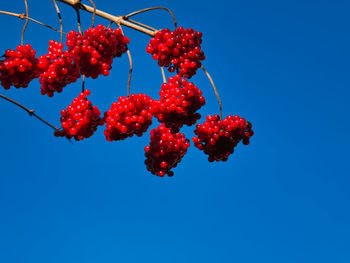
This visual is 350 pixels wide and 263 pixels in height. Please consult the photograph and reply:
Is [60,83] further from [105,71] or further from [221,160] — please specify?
[221,160]

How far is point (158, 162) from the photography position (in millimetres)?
4027

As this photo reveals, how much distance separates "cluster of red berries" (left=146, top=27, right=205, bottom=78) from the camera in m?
3.46

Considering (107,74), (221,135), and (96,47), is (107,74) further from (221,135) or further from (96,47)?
(221,135)

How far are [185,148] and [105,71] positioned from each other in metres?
0.96

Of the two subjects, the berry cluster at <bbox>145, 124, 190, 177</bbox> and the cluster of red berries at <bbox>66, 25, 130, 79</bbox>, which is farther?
the berry cluster at <bbox>145, 124, 190, 177</bbox>

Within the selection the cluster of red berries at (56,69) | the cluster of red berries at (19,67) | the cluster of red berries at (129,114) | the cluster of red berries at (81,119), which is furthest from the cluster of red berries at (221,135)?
the cluster of red berries at (19,67)

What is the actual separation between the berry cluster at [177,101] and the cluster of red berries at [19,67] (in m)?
0.95

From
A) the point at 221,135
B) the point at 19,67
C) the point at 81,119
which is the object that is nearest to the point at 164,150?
the point at 221,135

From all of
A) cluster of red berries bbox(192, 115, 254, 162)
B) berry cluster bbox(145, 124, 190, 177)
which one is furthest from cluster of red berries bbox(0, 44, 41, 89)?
cluster of red berries bbox(192, 115, 254, 162)

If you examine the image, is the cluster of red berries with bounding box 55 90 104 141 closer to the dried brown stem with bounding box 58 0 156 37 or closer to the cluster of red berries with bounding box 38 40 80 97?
the cluster of red berries with bounding box 38 40 80 97

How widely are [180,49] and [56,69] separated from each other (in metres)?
0.88

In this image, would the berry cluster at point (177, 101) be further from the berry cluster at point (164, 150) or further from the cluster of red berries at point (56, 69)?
the cluster of red berries at point (56, 69)

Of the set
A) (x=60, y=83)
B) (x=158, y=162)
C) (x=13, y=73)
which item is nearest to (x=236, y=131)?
(x=158, y=162)

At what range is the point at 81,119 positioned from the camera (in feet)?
11.9
